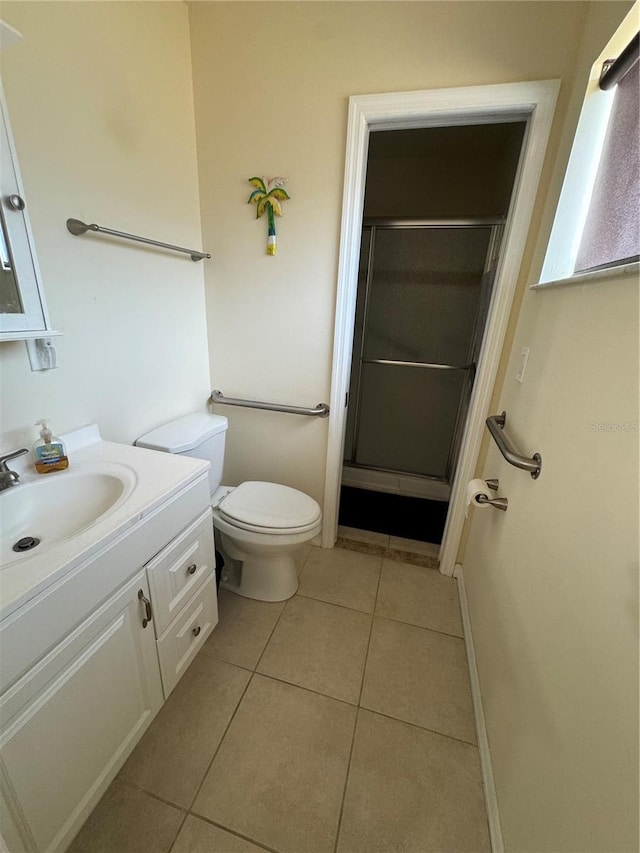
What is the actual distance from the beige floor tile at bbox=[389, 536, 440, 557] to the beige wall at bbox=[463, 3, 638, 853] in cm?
82

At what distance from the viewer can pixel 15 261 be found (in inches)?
36.0

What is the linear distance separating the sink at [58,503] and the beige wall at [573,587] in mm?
1072

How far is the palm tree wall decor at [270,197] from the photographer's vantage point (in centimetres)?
146

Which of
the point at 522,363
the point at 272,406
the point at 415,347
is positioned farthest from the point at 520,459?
the point at 415,347

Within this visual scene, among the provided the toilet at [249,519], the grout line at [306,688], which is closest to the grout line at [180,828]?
the grout line at [306,688]

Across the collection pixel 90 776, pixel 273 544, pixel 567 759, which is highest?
pixel 567 759

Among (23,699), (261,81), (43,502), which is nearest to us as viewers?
(23,699)

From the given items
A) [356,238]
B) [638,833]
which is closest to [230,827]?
[638,833]

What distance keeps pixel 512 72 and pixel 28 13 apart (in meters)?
1.47

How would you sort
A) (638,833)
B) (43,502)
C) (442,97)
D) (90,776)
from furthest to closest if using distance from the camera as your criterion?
(442,97) → (43,502) → (90,776) → (638,833)

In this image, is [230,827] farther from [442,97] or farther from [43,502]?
[442,97]

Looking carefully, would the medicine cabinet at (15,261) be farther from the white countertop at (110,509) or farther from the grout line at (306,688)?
the grout line at (306,688)

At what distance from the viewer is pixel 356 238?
1458 millimetres

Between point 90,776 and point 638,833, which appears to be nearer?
point 638,833
